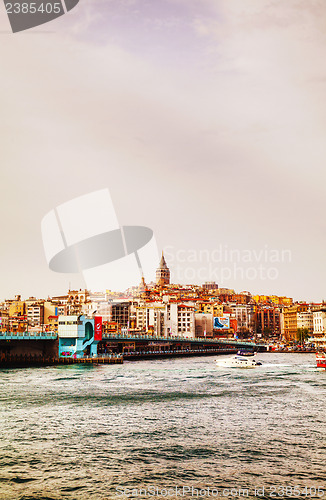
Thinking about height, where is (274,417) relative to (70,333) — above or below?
below

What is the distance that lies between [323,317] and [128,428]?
97919mm

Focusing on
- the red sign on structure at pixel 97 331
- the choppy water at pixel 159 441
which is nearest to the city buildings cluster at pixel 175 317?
the red sign on structure at pixel 97 331

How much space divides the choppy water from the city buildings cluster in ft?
209

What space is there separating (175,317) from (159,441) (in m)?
97.6

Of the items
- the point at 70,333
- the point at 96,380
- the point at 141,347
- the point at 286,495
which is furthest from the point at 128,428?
the point at 141,347

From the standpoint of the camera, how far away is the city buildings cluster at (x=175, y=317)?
11494cm

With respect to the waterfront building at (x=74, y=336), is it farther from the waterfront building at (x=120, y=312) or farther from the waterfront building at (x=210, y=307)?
the waterfront building at (x=210, y=307)

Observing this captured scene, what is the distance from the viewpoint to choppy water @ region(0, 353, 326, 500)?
48.8 feet

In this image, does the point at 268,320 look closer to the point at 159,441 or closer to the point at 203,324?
the point at 203,324

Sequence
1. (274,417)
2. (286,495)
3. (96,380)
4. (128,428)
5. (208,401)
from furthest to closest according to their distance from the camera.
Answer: (96,380), (208,401), (274,417), (128,428), (286,495)

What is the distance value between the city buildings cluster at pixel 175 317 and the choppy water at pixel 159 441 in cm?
6363

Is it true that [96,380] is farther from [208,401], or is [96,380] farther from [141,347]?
[141,347]

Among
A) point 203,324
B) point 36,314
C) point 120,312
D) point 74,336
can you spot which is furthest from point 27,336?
point 120,312

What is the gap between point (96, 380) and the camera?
41.1 m
